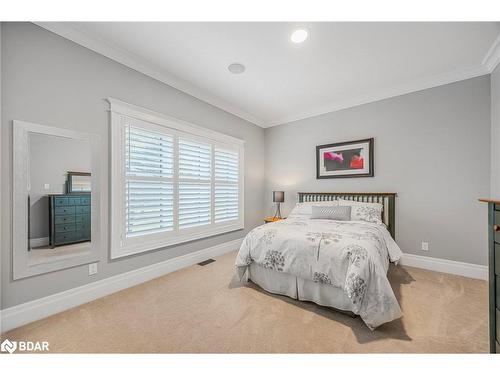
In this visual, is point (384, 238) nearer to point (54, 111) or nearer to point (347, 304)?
point (347, 304)

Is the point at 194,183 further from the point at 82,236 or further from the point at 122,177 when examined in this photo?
the point at 82,236

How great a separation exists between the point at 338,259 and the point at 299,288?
554 millimetres

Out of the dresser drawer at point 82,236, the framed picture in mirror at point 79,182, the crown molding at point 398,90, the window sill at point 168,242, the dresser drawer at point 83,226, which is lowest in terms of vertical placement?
the window sill at point 168,242

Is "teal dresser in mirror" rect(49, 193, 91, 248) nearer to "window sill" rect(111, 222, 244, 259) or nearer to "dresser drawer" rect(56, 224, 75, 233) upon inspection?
"dresser drawer" rect(56, 224, 75, 233)

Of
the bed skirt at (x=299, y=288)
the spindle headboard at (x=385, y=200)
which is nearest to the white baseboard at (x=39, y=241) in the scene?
the bed skirt at (x=299, y=288)

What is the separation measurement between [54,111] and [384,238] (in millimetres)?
3757

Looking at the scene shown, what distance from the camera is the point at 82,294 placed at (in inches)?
80.9

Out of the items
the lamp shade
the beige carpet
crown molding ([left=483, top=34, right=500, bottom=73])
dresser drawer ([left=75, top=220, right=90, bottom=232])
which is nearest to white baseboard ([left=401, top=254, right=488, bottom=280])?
the beige carpet

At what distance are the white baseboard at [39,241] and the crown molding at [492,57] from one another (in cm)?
497

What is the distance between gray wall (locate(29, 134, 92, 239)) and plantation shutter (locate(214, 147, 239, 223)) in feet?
6.46

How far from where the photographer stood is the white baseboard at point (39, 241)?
5.95 feet

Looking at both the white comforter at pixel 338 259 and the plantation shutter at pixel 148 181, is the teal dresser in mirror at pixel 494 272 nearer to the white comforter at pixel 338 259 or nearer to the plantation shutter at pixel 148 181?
the white comforter at pixel 338 259

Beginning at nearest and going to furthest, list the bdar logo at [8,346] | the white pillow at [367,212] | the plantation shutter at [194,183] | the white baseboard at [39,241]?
1. the bdar logo at [8,346]
2. the white baseboard at [39,241]
3. the white pillow at [367,212]
4. the plantation shutter at [194,183]
